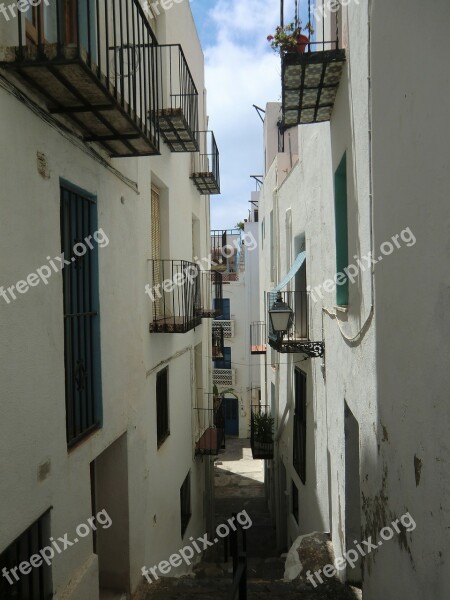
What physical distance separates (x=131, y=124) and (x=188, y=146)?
4277mm

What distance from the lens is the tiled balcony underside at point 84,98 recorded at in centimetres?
349

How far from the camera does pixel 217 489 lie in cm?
1719

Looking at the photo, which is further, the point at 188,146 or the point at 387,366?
the point at 188,146

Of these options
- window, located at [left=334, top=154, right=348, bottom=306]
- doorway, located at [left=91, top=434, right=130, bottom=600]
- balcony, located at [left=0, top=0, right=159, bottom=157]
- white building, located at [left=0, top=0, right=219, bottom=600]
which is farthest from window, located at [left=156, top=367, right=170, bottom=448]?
balcony, located at [left=0, top=0, right=159, bottom=157]

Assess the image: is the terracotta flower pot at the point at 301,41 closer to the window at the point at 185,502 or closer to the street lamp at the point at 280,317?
the street lamp at the point at 280,317

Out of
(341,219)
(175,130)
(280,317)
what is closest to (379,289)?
(341,219)

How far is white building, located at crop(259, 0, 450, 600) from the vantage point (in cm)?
298

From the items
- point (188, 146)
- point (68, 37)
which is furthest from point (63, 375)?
point (188, 146)

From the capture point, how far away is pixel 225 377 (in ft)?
87.6

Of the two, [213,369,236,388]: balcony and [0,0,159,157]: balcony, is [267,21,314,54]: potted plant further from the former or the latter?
[213,369,236,388]: balcony

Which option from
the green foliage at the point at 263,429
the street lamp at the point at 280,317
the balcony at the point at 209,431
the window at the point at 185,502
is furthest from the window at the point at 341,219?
the green foliage at the point at 263,429

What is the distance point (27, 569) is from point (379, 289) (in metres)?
3.76

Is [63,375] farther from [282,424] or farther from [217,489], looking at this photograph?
[217,489]

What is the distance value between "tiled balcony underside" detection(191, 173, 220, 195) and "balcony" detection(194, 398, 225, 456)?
17.6 ft
